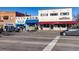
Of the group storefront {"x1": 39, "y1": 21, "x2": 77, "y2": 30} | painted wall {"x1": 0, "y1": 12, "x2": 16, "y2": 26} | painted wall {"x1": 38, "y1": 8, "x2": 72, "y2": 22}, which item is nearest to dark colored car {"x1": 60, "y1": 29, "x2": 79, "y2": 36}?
storefront {"x1": 39, "y1": 21, "x2": 77, "y2": 30}

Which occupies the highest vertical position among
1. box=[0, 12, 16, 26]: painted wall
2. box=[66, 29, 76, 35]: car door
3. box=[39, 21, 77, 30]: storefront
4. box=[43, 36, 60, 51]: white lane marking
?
box=[0, 12, 16, 26]: painted wall

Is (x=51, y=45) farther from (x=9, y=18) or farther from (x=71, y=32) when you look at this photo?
(x=9, y=18)

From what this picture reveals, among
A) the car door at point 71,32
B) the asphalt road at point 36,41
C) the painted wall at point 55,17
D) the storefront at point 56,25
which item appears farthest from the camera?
the car door at point 71,32

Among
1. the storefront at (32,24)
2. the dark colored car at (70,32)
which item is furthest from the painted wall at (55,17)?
the dark colored car at (70,32)

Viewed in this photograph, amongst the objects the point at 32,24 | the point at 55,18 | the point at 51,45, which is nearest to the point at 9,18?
the point at 32,24

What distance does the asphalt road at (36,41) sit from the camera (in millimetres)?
7590

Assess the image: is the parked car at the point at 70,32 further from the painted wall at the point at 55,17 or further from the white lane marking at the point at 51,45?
the painted wall at the point at 55,17

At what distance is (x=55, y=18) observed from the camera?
7477 mm

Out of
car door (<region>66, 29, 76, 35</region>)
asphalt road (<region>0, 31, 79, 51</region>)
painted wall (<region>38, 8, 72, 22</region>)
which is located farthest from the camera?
car door (<region>66, 29, 76, 35</region>)

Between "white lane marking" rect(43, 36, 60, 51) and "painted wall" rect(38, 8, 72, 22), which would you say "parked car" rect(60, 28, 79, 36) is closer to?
"white lane marking" rect(43, 36, 60, 51)

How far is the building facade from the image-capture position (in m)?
7.41

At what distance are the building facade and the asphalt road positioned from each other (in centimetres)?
23

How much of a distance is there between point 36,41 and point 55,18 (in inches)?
30.1

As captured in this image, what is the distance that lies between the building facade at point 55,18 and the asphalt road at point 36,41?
0.76ft
